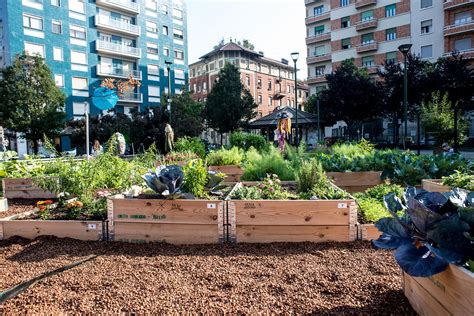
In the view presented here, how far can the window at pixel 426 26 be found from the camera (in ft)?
113

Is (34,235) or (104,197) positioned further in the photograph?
(104,197)

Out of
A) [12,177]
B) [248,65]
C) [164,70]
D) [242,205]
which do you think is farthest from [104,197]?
[248,65]

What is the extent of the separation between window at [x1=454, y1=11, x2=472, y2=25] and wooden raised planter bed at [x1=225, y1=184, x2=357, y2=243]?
37.0 metres

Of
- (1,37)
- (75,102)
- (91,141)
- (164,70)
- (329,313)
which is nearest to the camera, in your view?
(329,313)

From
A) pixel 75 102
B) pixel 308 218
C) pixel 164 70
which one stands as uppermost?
pixel 164 70

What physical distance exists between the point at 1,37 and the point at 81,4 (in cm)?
814

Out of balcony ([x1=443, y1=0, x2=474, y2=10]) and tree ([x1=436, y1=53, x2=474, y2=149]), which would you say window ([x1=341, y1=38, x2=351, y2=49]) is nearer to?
balcony ([x1=443, y1=0, x2=474, y2=10])

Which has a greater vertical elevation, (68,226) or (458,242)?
(458,242)

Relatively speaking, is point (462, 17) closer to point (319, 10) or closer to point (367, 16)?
point (367, 16)

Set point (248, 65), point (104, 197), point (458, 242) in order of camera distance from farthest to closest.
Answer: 1. point (248, 65)
2. point (104, 197)
3. point (458, 242)

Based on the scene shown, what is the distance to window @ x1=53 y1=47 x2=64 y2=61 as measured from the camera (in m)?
32.2

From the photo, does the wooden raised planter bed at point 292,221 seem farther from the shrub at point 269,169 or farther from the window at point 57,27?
the window at point 57,27

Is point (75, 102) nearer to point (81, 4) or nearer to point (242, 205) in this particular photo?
point (81, 4)

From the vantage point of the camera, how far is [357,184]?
253 inches
